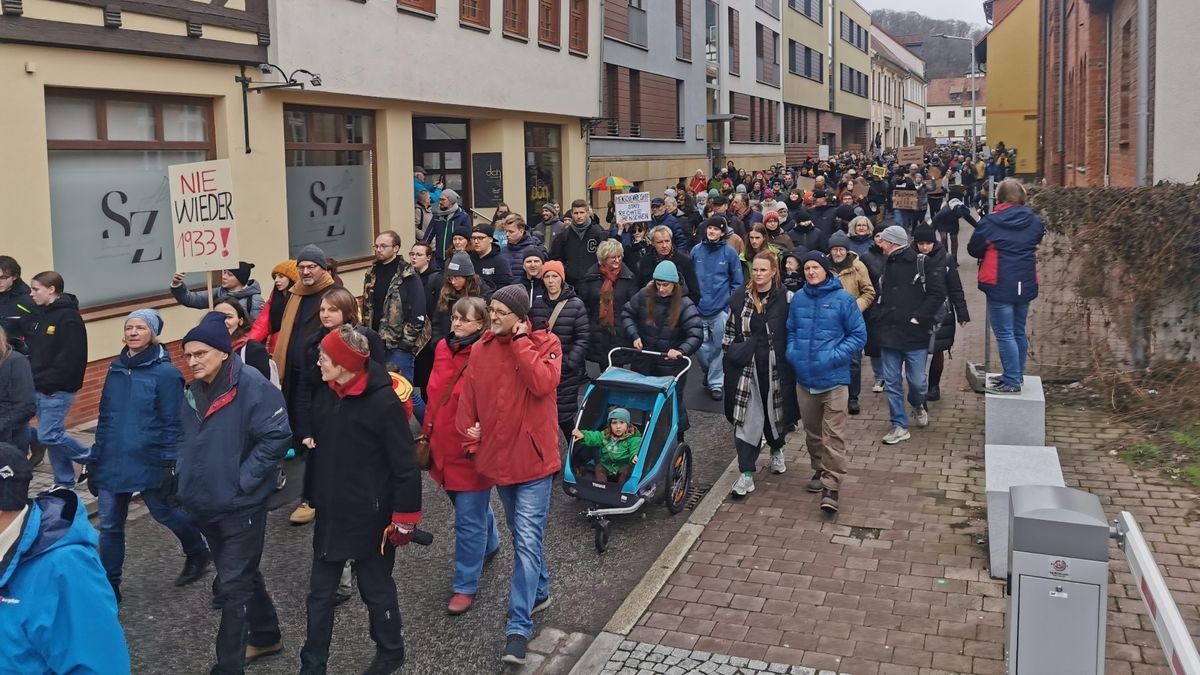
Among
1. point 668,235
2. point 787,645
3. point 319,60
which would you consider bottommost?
point 787,645

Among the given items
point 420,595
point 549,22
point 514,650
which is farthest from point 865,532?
point 549,22

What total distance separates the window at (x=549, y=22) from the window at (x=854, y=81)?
44.1 metres

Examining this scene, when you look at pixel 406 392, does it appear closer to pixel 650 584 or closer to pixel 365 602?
pixel 365 602

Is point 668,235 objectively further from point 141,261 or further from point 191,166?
point 141,261

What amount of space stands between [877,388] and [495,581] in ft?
20.0

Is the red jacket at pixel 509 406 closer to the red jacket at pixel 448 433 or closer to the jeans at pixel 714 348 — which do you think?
the red jacket at pixel 448 433

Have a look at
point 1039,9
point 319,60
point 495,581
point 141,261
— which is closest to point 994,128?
point 1039,9

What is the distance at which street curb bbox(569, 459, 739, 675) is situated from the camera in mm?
5535

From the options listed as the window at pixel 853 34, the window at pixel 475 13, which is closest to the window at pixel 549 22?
the window at pixel 475 13

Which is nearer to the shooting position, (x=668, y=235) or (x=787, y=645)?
(x=787, y=645)

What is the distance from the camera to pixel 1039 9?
1447 inches

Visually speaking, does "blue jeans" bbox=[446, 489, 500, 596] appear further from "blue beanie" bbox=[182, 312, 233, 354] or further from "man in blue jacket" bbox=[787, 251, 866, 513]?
"man in blue jacket" bbox=[787, 251, 866, 513]

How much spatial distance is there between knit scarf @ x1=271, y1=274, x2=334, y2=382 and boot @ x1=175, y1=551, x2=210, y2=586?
1446 millimetres

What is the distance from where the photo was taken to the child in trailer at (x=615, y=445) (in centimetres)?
742
